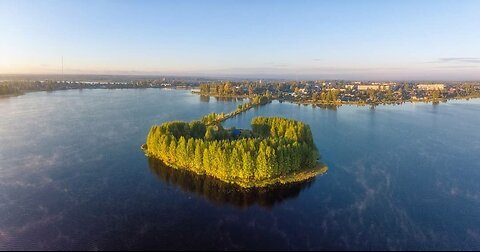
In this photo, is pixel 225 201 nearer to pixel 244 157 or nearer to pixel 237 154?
pixel 244 157

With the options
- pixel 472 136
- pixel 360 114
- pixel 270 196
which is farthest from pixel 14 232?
pixel 360 114

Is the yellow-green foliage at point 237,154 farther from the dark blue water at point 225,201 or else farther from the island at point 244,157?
the dark blue water at point 225,201

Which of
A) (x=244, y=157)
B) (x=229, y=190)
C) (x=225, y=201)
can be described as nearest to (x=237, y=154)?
(x=244, y=157)

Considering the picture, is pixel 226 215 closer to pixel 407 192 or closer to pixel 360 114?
pixel 407 192

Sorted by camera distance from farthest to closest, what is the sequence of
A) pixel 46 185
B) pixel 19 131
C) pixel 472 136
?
1. pixel 472 136
2. pixel 19 131
3. pixel 46 185

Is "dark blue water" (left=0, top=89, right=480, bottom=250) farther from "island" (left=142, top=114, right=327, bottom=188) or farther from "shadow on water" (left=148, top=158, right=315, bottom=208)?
"island" (left=142, top=114, right=327, bottom=188)

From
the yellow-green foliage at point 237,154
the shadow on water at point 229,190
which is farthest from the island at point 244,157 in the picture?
the shadow on water at point 229,190
